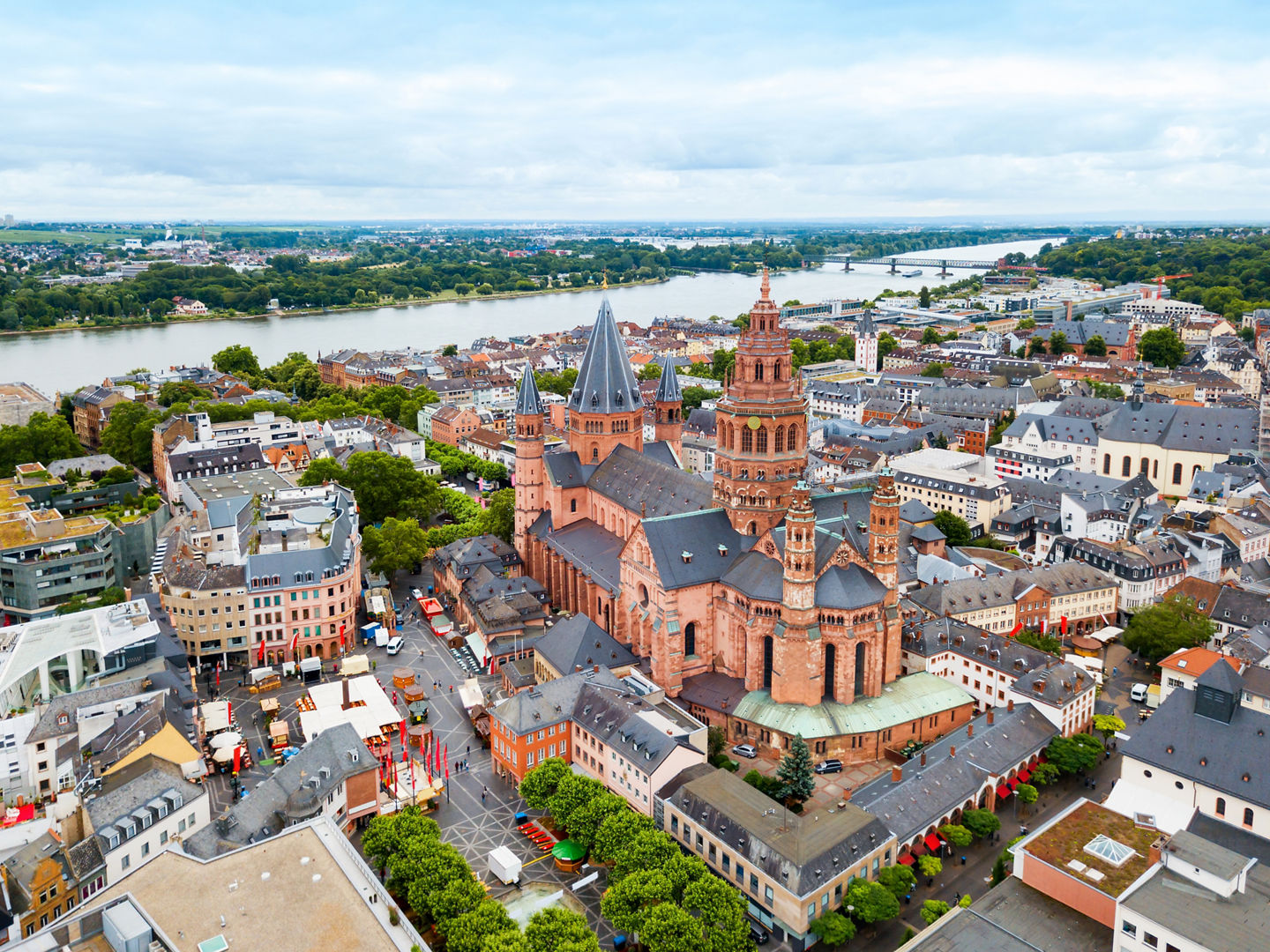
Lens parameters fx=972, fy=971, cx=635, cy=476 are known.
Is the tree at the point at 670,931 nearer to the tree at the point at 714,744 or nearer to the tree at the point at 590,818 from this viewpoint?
the tree at the point at 590,818

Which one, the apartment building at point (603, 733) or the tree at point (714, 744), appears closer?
the apartment building at point (603, 733)

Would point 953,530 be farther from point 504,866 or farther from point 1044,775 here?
point 504,866

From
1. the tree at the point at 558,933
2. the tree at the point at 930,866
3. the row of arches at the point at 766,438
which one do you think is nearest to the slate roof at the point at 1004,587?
the row of arches at the point at 766,438

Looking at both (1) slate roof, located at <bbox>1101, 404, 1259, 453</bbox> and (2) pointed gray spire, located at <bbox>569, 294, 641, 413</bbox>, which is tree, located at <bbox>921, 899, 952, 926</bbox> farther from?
(1) slate roof, located at <bbox>1101, 404, 1259, 453</bbox>

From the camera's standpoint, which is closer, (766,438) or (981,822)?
(981,822)

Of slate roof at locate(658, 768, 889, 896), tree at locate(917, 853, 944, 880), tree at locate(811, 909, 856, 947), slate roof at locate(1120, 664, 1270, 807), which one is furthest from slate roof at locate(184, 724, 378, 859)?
slate roof at locate(1120, 664, 1270, 807)

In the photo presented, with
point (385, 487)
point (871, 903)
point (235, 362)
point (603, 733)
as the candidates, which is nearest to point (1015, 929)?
point (871, 903)
